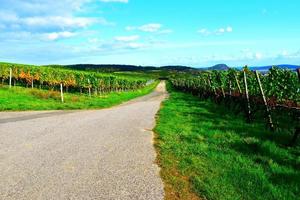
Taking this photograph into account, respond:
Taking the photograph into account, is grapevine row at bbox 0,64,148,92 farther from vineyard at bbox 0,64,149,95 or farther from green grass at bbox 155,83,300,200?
green grass at bbox 155,83,300,200

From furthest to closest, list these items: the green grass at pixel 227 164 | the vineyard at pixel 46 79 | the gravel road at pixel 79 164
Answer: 1. the vineyard at pixel 46 79
2. the green grass at pixel 227 164
3. the gravel road at pixel 79 164

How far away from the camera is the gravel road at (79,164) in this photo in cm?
795

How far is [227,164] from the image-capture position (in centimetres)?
1038

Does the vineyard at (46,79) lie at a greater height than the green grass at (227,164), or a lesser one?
lesser

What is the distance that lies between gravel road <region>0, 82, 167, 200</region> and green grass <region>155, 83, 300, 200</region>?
554mm

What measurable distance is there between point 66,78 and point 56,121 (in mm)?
58137

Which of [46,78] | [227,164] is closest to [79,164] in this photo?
[227,164]

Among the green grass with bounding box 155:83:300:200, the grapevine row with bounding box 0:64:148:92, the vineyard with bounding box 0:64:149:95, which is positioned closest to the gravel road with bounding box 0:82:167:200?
the green grass with bounding box 155:83:300:200

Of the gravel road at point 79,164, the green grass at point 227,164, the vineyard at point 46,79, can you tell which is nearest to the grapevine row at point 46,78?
the vineyard at point 46,79

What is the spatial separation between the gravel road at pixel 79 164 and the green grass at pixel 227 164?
0.55 meters

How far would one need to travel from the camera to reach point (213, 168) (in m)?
9.95

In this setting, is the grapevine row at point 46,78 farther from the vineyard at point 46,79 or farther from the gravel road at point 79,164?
the gravel road at point 79,164

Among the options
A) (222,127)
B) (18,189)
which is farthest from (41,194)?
(222,127)

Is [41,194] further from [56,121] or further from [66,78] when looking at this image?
[66,78]
